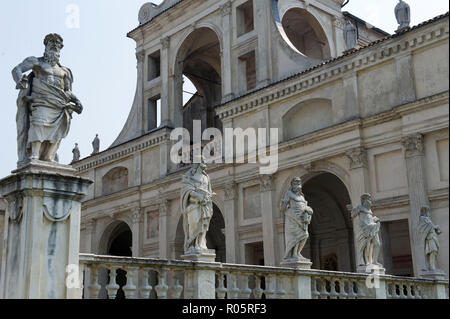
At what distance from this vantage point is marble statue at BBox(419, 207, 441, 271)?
14.6 meters

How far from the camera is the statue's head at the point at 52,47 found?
7.97 meters

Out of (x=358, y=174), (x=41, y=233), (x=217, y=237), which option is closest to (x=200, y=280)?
(x=41, y=233)

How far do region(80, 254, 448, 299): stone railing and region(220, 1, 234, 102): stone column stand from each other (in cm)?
1324

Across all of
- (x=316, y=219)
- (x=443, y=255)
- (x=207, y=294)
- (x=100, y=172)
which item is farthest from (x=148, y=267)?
(x=100, y=172)

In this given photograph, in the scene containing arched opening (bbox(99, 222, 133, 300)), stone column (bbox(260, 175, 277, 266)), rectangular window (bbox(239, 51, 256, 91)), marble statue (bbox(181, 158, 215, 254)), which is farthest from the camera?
arched opening (bbox(99, 222, 133, 300))

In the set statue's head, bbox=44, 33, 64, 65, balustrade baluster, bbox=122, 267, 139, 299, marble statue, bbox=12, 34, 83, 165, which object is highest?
statue's head, bbox=44, 33, 64, 65

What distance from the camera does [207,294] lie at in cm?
921

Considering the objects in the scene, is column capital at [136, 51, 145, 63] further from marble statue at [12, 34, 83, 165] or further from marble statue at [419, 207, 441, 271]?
marble statue at [12, 34, 83, 165]

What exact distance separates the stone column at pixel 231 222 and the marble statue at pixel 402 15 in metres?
8.65

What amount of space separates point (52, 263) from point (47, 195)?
33.1 inches

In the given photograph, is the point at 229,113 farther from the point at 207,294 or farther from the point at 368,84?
the point at 207,294

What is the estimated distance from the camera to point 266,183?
2220 cm

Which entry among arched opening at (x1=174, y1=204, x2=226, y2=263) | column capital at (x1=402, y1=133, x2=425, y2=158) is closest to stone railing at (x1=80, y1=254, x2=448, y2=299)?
column capital at (x1=402, y1=133, x2=425, y2=158)

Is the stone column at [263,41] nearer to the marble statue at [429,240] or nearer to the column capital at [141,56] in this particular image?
the column capital at [141,56]
